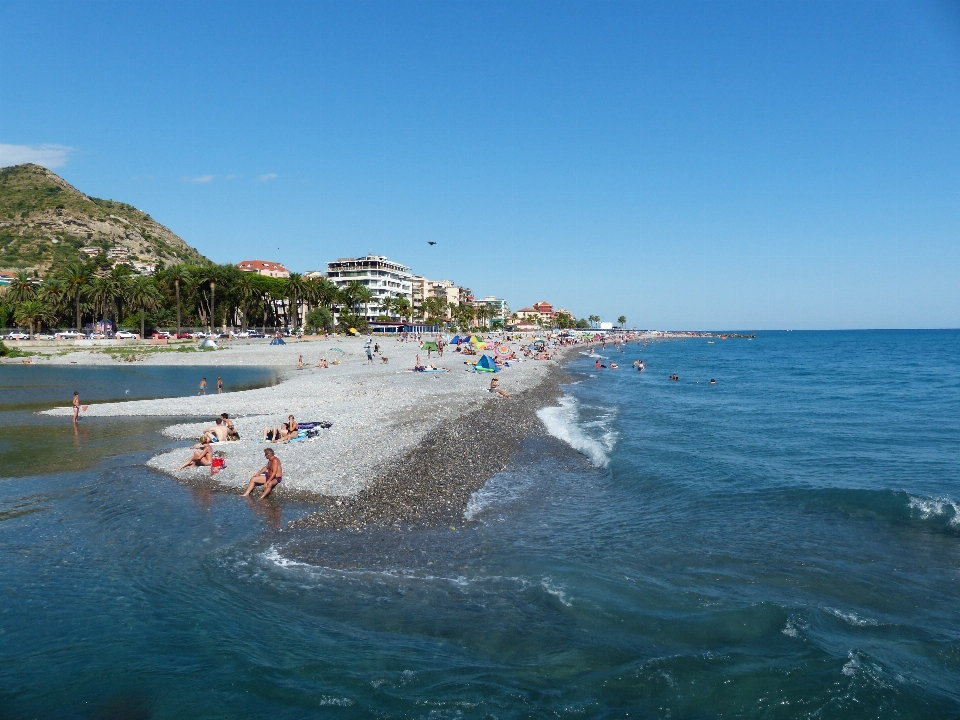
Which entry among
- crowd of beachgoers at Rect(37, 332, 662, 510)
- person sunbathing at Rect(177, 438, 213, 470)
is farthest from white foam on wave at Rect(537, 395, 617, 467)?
person sunbathing at Rect(177, 438, 213, 470)

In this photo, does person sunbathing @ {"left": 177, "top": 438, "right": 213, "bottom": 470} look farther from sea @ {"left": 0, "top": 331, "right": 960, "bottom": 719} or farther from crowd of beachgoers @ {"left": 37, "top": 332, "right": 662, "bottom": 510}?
sea @ {"left": 0, "top": 331, "right": 960, "bottom": 719}

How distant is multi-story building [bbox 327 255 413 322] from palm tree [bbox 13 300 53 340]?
70.2m

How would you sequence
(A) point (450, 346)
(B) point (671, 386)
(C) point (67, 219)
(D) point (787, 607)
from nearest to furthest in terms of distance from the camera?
(D) point (787, 607) < (B) point (671, 386) < (A) point (450, 346) < (C) point (67, 219)

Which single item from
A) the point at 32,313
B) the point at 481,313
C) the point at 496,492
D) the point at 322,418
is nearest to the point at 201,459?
the point at 322,418

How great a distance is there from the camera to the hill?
14812 cm

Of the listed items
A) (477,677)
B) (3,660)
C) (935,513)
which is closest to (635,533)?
(477,677)

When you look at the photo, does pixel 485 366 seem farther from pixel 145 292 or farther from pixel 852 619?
pixel 145 292

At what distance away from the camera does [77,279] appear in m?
91.8

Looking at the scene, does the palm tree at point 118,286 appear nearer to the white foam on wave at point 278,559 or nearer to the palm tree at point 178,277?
the palm tree at point 178,277

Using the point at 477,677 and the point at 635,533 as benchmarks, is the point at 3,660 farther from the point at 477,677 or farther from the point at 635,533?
the point at 635,533

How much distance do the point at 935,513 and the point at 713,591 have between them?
28.4ft

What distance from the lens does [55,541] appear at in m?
13.0

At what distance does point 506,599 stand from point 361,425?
49.4 feet

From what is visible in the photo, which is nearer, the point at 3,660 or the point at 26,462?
A: the point at 3,660
